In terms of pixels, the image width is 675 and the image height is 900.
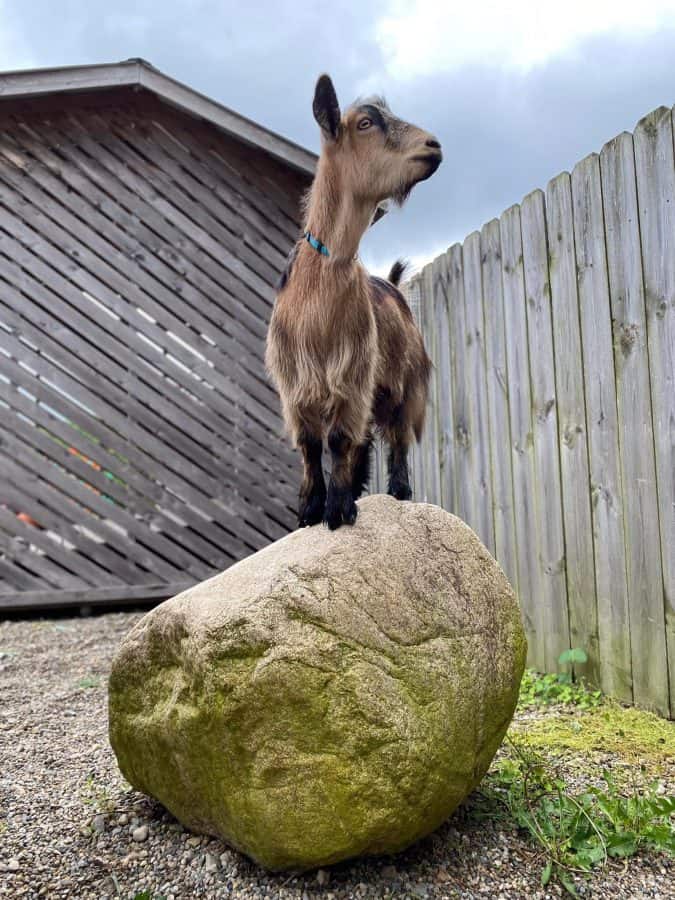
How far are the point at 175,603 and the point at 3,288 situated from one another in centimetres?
Result: 486

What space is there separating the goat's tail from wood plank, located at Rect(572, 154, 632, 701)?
91 centimetres

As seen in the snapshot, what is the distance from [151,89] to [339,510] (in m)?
5.28

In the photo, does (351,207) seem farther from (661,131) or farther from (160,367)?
(160,367)

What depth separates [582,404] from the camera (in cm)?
361

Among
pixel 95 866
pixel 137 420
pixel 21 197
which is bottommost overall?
pixel 95 866

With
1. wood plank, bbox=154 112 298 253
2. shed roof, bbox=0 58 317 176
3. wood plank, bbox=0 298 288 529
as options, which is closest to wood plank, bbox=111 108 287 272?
wood plank, bbox=154 112 298 253

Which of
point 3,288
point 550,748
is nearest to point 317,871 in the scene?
point 550,748

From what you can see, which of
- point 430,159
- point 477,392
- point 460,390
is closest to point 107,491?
point 460,390

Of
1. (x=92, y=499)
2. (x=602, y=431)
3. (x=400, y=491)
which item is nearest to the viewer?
(x=400, y=491)

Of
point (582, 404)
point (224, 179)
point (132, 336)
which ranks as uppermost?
point (224, 179)

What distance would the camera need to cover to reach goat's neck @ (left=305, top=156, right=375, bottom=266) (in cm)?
236

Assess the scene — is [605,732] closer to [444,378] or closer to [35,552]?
[444,378]

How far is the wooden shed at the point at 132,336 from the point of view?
244 inches

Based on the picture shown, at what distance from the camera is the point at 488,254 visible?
168 inches
